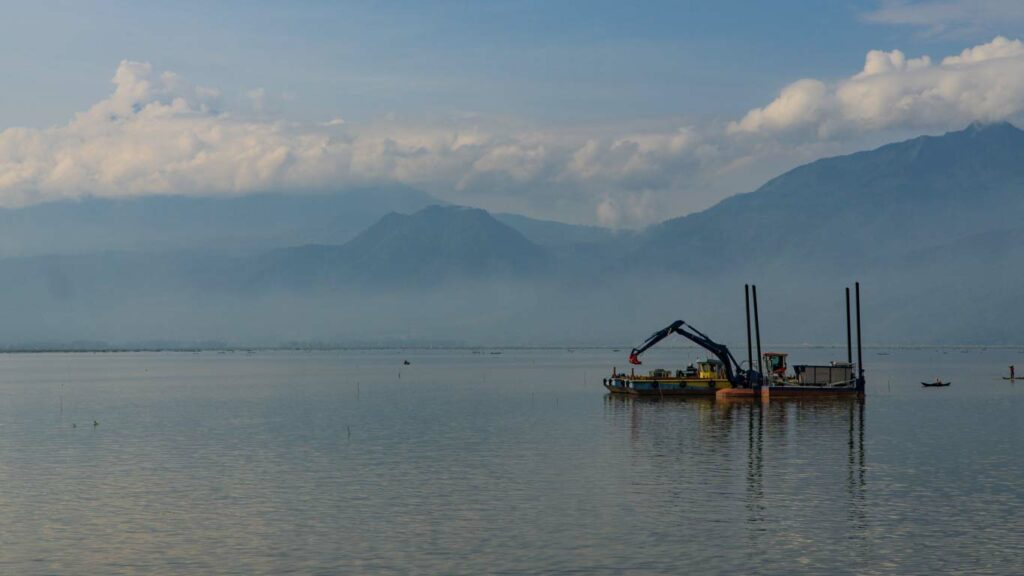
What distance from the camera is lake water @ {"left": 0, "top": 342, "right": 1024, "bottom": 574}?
143 feet

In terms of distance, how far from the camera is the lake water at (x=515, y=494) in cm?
4372

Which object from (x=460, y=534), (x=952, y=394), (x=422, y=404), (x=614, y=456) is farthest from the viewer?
(x=952, y=394)

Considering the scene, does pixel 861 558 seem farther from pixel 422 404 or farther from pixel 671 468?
pixel 422 404

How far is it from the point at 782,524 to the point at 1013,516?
10.4 m

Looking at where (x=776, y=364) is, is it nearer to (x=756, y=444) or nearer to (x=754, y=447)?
(x=756, y=444)

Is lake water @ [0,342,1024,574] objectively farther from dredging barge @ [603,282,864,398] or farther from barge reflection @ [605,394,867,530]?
dredging barge @ [603,282,864,398]

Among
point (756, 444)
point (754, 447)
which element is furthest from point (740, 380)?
point (754, 447)

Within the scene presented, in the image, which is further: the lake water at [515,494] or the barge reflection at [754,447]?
the barge reflection at [754,447]

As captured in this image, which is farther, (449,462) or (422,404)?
(422,404)

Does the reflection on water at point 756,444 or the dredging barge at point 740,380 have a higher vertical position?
the dredging barge at point 740,380

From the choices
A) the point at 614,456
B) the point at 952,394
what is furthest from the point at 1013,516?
the point at 952,394

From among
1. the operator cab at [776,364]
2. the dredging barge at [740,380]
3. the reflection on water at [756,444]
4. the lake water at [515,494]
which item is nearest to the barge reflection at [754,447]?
the reflection on water at [756,444]

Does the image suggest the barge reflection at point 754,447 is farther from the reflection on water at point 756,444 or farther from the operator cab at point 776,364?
the operator cab at point 776,364

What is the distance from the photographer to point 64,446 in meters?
85.6
